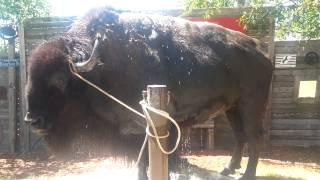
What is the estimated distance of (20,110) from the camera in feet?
31.5

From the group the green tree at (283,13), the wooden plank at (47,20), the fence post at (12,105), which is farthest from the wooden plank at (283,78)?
the fence post at (12,105)

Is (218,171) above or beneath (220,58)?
beneath

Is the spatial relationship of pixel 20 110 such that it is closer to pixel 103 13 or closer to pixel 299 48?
pixel 103 13

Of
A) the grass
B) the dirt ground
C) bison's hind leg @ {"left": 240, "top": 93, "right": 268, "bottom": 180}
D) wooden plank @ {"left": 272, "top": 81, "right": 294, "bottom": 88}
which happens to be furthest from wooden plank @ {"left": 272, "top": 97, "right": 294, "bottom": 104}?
bison's hind leg @ {"left": 240, "top": 93, "right": 268, "bottom": 180}

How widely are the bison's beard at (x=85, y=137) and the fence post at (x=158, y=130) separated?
224cm

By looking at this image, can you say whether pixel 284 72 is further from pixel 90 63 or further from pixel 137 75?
pixel 90 63

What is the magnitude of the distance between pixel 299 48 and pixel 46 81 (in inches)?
246

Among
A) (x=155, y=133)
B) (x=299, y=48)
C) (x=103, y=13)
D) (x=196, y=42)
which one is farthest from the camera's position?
(x=299, y=48)

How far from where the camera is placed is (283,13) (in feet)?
27.6

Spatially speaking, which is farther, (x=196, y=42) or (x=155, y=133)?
(x=196, y=42)

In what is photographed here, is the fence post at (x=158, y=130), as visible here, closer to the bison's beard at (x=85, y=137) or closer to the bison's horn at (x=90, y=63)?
the bison's horn at (x=90, y=63)

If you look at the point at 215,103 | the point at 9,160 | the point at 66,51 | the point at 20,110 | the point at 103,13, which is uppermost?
the point at 103,13

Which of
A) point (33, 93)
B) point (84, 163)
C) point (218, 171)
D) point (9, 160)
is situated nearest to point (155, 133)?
point (33, 93)

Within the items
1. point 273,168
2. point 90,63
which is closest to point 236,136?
point 273,168
